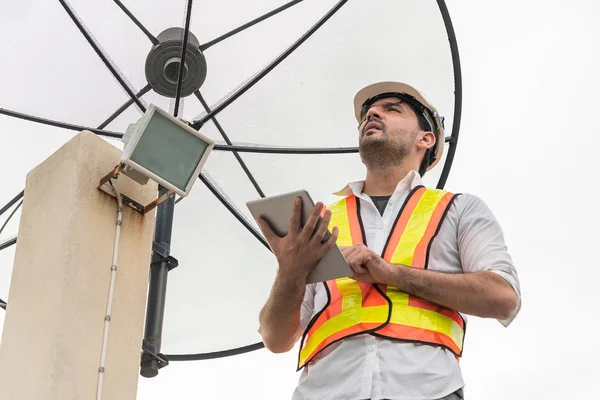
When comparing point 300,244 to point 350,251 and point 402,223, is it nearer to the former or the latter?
point 350,251

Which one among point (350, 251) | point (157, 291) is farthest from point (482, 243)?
point (157, 291)

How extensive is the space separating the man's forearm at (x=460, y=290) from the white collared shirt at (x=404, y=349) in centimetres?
10

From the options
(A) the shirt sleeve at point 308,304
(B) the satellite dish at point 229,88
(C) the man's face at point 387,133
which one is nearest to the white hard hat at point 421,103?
(C) the man's face at point 387,133

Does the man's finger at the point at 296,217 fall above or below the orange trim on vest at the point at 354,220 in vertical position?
below

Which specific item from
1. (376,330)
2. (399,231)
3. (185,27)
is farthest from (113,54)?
(376,330)

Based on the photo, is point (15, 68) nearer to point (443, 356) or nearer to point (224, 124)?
point (224, 124)

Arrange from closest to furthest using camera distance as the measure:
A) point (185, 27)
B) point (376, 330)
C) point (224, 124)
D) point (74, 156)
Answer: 1. point (376, 330)
2. point (74, 156)
3. point (185, 27)
4. point (224, 124)

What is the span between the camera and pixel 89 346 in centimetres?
539

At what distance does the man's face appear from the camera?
595 centimetres

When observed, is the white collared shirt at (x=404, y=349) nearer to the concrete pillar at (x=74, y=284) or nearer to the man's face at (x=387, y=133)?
the man's face at (x=387, y=133)

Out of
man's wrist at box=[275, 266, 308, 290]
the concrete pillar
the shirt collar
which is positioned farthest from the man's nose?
man's wrist at box=[275, 266, 308, 290]

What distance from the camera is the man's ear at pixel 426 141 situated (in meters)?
6.18

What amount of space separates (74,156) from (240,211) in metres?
3.30

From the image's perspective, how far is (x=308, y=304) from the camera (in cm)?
544
